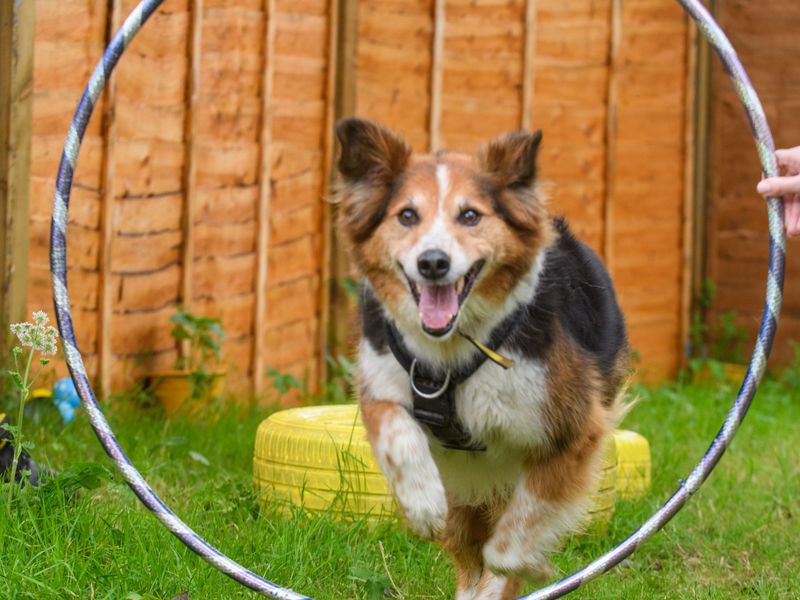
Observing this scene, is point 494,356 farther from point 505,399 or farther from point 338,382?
point 338,382

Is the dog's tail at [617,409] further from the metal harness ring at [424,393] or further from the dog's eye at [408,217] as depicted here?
the dog's eye at [408,217]

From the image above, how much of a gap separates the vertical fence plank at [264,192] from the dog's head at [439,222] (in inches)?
122

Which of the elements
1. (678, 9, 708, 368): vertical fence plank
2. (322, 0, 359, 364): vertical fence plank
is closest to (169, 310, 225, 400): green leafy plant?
(322, 0, 359, 364): vertical fence plank

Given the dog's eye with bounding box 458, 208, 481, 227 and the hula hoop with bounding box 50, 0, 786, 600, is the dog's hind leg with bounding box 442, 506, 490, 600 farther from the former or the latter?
the dog's eye with bounding box 458, 208, 481, 227

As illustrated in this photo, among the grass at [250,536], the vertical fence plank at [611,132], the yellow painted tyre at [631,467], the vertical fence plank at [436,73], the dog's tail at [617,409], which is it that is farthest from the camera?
the vertical fence plank at [611,132]

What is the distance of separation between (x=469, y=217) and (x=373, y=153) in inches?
15.5

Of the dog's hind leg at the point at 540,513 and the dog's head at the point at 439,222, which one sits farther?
the dog's hind leg at the point at 540,513

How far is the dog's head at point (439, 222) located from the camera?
11.5 ft

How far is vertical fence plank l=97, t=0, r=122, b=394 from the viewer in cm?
607

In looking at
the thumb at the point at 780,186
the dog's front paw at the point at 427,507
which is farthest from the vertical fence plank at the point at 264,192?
the thumb at the point at 780,186

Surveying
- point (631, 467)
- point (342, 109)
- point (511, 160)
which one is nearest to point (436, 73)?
point (342, 109)

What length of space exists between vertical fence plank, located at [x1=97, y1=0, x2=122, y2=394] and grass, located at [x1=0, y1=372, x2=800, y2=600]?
268mm

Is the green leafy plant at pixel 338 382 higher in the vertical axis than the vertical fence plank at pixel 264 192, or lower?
lower

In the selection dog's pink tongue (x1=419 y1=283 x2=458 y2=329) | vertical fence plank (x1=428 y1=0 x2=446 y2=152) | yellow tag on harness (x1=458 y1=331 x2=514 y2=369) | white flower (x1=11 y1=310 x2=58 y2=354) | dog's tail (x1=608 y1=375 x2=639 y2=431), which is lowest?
dog's tail (x1=608 y1=375 x2=639 y2=431)
